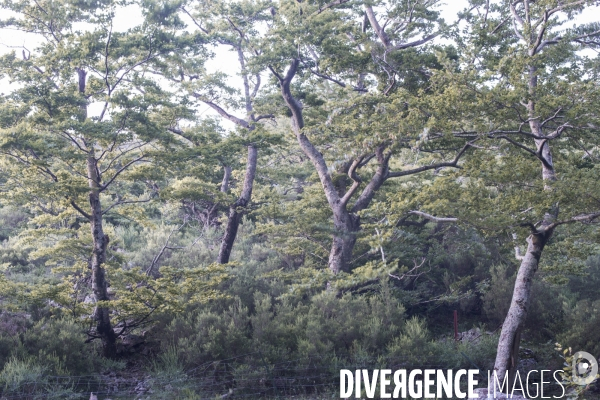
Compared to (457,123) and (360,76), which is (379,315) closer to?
(457,123)

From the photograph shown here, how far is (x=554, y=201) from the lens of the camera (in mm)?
7543

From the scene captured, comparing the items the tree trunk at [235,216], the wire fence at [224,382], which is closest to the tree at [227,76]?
the tree trunk at [235,216]

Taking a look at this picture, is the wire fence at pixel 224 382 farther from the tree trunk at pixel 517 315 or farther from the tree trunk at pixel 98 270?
the tree trunk at pixel 517 315

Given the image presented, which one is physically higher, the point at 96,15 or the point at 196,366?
the point at 96,15

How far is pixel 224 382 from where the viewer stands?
8406 millimetres

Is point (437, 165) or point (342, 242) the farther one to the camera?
point (342, 242)

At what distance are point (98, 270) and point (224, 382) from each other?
134 inches

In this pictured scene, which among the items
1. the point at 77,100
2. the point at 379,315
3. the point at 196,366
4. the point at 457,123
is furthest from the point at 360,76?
the point at 196,366

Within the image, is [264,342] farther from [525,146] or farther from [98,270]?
[525,146]

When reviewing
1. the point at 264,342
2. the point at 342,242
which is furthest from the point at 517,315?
the point at 342,242

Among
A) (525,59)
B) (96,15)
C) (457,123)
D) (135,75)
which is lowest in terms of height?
(457,123)

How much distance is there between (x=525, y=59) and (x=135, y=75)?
7.13 m

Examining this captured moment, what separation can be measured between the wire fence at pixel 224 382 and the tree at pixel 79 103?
52.9 inches

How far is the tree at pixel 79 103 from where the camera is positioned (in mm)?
9172
